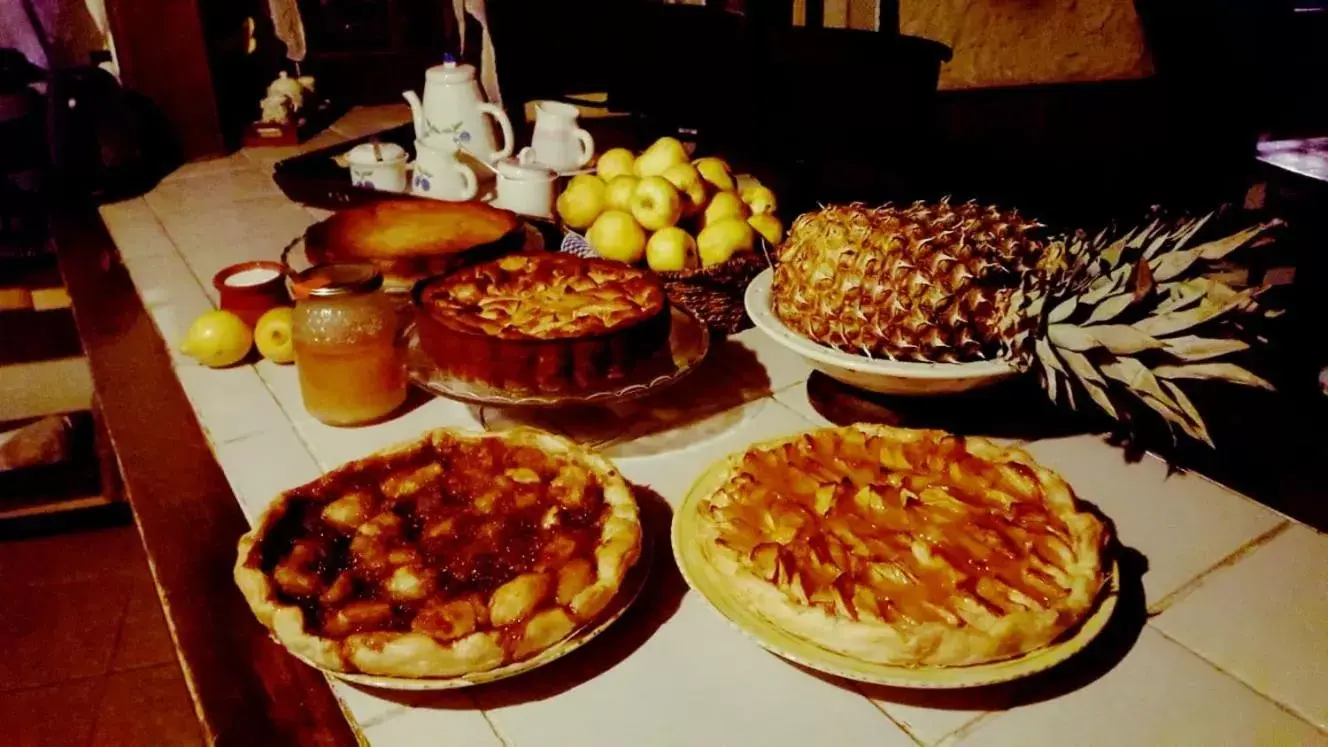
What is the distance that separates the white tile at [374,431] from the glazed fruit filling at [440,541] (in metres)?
0.19

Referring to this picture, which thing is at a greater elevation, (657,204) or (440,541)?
(657,204)

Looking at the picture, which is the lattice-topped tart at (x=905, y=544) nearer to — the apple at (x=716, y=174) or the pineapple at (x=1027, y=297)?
the pineapple at (x=1027, y=297)

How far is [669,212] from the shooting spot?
1.68 m

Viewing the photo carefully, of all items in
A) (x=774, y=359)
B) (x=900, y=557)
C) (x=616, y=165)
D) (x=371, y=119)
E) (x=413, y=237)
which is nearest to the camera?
(x=900, y=557)

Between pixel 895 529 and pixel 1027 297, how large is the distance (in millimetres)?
390

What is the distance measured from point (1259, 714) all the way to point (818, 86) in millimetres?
1892

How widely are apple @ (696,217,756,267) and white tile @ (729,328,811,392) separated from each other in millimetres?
144

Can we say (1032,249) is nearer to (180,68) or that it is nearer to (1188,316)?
(1188,316)

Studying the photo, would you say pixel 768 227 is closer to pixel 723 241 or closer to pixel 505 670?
pixel 723 241

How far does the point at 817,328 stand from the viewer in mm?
1306

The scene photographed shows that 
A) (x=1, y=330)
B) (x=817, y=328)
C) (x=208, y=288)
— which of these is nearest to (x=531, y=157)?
(x=208, y=288)

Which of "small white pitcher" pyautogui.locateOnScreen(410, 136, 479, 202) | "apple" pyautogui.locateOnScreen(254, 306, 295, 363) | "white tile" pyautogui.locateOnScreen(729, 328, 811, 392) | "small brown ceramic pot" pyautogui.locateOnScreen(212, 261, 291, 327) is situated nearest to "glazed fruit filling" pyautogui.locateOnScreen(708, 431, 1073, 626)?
"white tile" pyautogui.locateOnScreen(729, 328, 811, 392)

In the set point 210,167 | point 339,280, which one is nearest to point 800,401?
point 339,280

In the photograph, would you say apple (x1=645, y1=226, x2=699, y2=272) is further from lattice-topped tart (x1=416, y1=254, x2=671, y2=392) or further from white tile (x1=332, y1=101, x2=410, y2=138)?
white tile (x1=332, y1=101, x2=410, y2=138)
